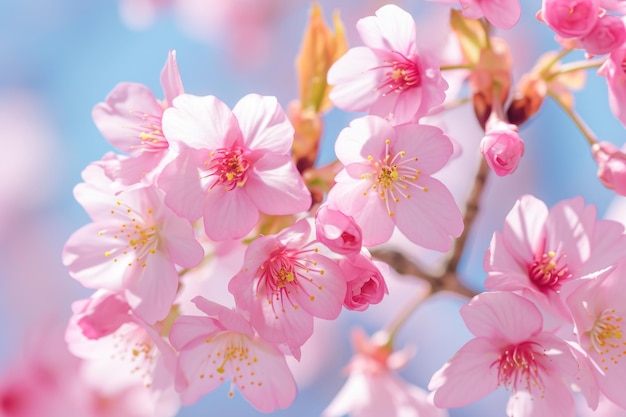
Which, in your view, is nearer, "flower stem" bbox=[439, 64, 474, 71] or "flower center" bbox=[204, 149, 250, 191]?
"flower center" bbox=[204, 149, 250, 191]

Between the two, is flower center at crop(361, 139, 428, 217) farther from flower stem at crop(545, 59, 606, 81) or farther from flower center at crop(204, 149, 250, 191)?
flower stem at crop(545, 59, 606, 81)

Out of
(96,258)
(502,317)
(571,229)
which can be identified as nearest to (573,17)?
(571,229)

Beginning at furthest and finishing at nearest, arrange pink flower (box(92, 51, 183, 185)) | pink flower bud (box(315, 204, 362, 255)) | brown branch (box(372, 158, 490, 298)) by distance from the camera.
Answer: brown branch (box(372, 158, 490, 298)) < pink flower (box(92, 51, 183, 185)) < pink flower bud (box(315, 204, 362, 255))

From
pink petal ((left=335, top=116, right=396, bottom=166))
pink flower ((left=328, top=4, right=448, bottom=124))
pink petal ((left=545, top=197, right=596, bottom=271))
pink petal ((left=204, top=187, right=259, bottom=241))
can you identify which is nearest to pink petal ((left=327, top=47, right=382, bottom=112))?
pink flower ((left=328, top=4, right=448, bottom=124))

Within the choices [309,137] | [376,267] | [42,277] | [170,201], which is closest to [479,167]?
[309,137]

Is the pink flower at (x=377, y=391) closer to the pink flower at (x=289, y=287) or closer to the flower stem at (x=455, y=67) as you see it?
the pink flower at (x=289, y=287)
